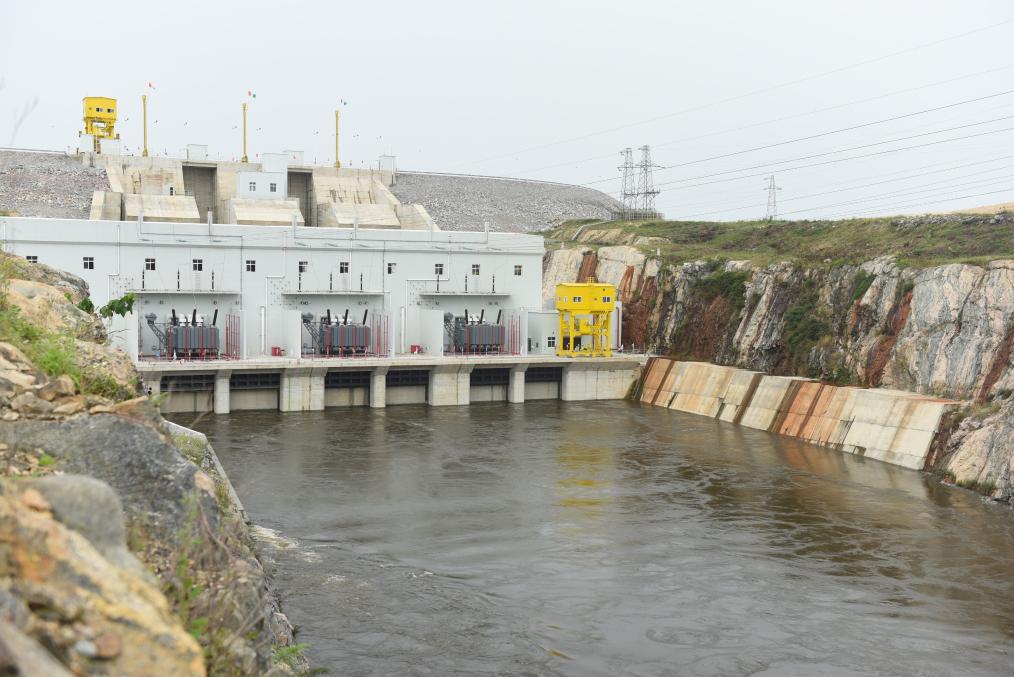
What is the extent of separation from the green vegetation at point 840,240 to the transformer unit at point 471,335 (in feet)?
37.0

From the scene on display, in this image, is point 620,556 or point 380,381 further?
point 380,381

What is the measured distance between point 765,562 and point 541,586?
558 centimetres

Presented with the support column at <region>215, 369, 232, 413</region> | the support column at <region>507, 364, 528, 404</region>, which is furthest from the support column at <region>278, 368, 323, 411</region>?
the support column at <region>507, 364, 528, 404</region>

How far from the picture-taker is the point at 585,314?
52219 mm

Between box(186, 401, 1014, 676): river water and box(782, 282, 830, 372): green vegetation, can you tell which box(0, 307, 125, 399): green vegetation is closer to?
box(186, 401, 1014, 676): river water

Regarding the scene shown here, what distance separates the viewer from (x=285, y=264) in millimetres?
48062

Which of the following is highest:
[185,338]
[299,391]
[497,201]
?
[497,201]

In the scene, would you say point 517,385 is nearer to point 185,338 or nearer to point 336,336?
point 336,336

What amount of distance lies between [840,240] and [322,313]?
26264 mm

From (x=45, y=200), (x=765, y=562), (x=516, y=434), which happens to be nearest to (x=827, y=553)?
(x=765, y=562)

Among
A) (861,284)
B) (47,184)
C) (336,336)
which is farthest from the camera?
(47,184)

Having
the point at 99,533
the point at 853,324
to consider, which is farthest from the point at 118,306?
the point at 853,324

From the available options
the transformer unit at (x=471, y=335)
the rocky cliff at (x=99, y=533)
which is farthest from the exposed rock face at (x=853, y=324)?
the rocky cliff at (x=99, y=533)

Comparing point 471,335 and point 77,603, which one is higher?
point 77,603
